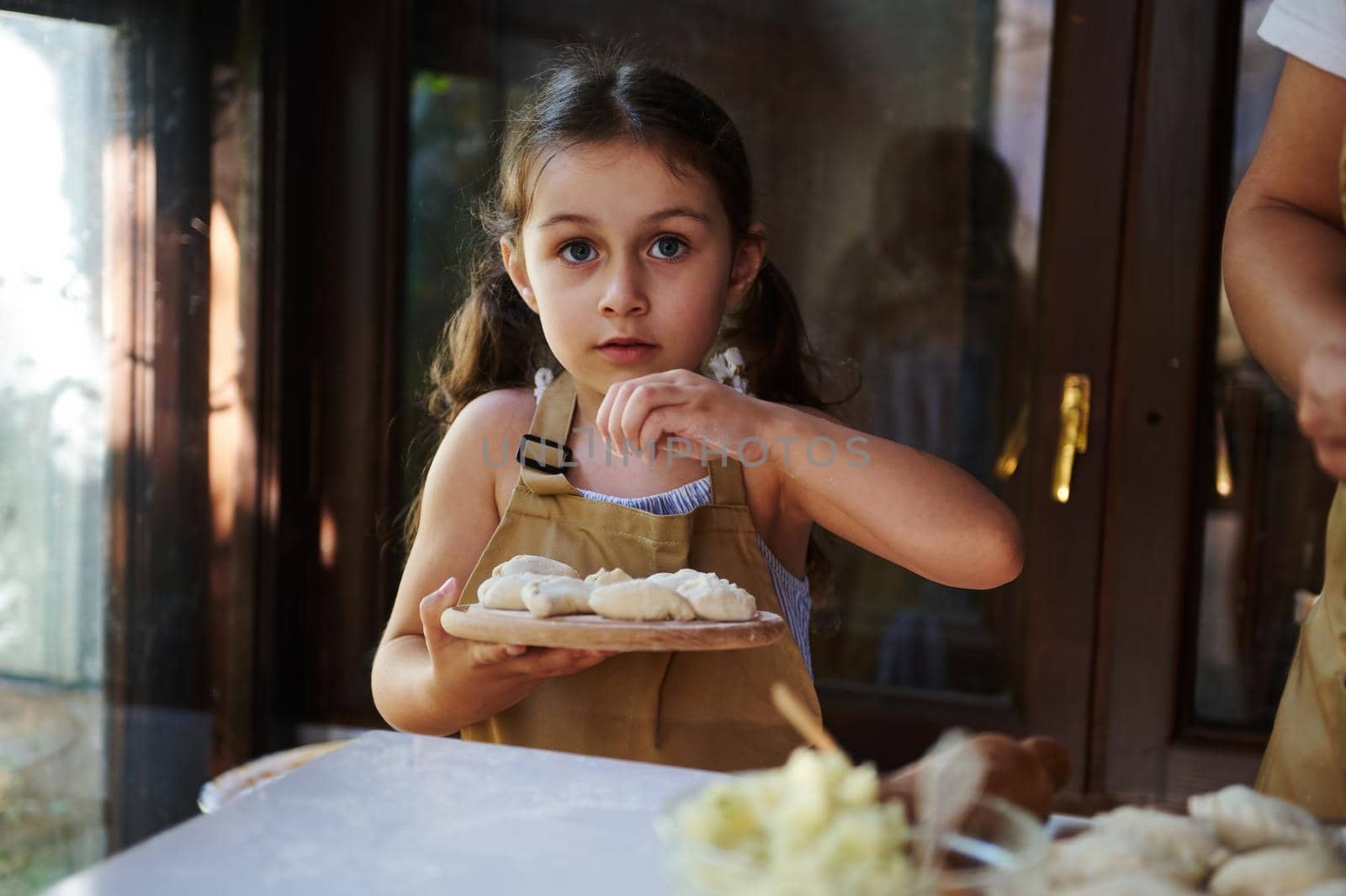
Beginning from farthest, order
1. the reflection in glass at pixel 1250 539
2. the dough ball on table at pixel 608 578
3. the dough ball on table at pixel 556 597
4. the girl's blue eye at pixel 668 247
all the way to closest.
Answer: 1. the reflection in glass at pixel 1250 539
2. the girl's blue eye at pixel 668 247
3. the dough ball on table at pixel 608 578
4. the dough ball on table at pixel 556 597

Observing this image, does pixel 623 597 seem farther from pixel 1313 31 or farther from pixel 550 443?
pixel 1313 31

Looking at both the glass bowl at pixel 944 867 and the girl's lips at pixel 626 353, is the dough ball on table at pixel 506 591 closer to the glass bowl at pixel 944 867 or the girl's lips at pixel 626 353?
the girl's lips at pixel 626 353

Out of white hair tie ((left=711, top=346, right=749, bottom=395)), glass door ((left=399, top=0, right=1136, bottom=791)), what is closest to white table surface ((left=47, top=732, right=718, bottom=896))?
white hair tie ((left=711, top=346, right=749, bottom=395))

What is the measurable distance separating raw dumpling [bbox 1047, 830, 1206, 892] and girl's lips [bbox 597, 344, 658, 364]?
0.83 meters

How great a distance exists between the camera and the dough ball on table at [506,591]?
1102mm

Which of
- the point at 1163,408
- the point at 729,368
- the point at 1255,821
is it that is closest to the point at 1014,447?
the point at 1163,408

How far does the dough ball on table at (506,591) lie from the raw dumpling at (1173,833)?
56cm

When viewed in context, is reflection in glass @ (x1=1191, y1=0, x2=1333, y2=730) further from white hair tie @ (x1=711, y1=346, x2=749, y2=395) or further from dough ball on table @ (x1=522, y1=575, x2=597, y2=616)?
dough ball on table @ (x1=522, y1=575, x2=597, y2=616)

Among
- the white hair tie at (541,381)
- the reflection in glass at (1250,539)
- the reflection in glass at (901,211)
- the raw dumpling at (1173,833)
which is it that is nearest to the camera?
the raw dumpling at (1173,833)

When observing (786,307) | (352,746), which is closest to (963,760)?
(352,746)

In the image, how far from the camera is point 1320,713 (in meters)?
1.08

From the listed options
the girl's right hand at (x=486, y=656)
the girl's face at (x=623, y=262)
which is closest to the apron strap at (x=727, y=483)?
the girl's face at (x=623, y=262)

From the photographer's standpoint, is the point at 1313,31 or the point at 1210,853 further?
the point at 1313,31

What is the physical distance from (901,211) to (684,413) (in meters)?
1.47
